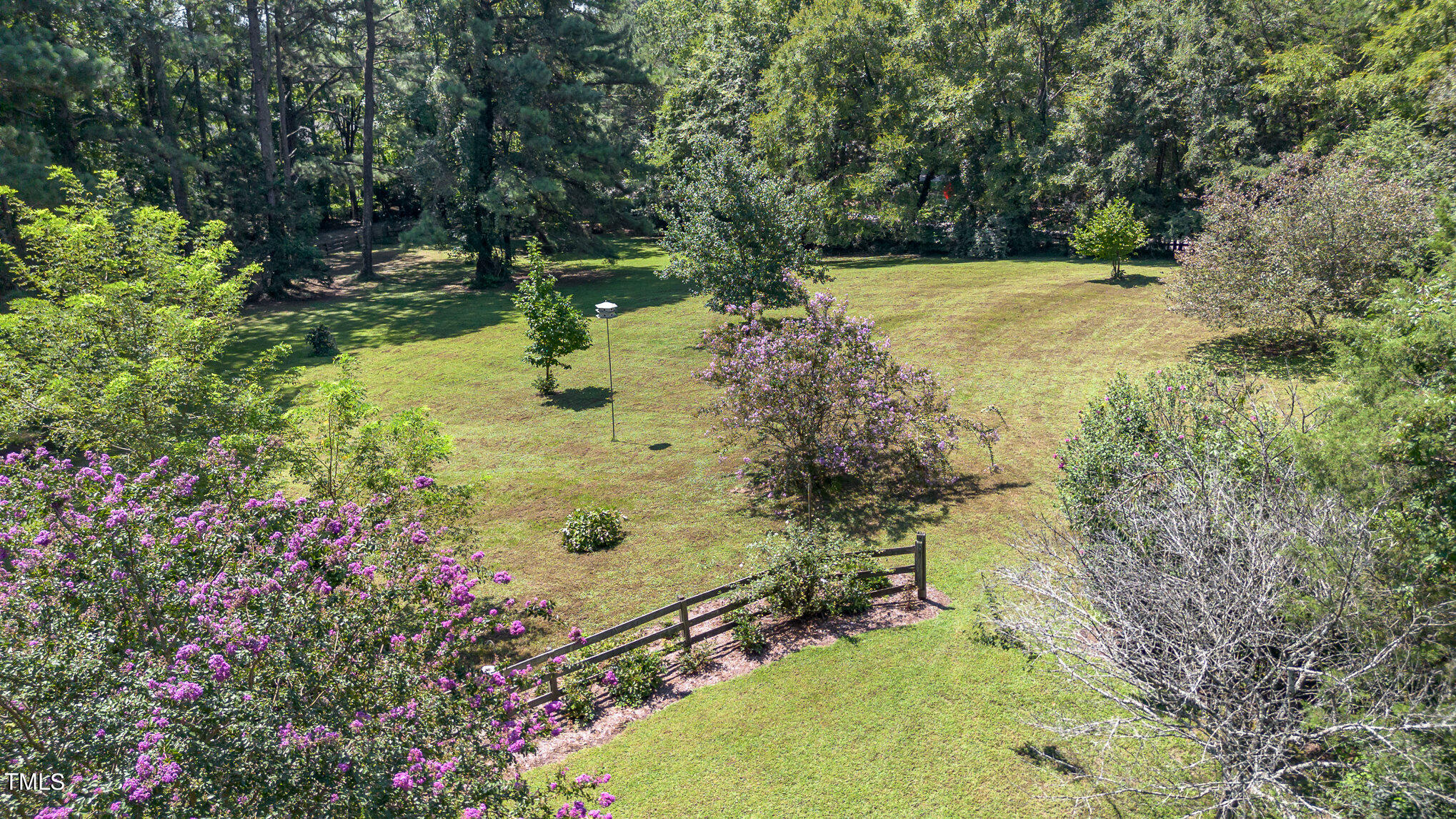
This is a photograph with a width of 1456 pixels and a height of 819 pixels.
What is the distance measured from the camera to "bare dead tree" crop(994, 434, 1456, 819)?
621 cm

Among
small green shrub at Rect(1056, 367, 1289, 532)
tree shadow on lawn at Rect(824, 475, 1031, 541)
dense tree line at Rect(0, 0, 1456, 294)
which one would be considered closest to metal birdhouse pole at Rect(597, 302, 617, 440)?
tree shadow on lawn at Rect(824, 475, 1031, 541)

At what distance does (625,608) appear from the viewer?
40.3 ft

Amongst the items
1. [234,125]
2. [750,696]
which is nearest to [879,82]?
[234,125]

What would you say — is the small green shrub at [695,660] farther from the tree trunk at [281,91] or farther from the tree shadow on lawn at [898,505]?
the tree trunk at [281,91]

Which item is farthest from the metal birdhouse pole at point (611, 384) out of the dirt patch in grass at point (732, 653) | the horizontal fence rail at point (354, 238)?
the horizontal fence rail at point (354, 238)

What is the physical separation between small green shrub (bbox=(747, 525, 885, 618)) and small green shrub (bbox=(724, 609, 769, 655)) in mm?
385

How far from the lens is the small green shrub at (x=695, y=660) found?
10.7m

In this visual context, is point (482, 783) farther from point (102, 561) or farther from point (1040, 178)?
point (1040, 178)

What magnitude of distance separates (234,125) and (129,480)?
40.1 meters

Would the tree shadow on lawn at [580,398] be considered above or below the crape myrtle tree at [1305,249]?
below

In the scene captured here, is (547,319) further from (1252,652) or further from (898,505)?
(1252,652)

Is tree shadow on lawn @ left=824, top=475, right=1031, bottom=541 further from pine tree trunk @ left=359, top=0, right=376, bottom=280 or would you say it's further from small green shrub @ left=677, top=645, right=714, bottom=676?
pine tree trunk @ left=359, top=0, right=376, bottom=280

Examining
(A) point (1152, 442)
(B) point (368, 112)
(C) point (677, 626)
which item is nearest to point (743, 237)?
(A) point (1152, 442)

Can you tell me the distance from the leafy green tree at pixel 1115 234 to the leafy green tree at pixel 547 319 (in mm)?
23028
